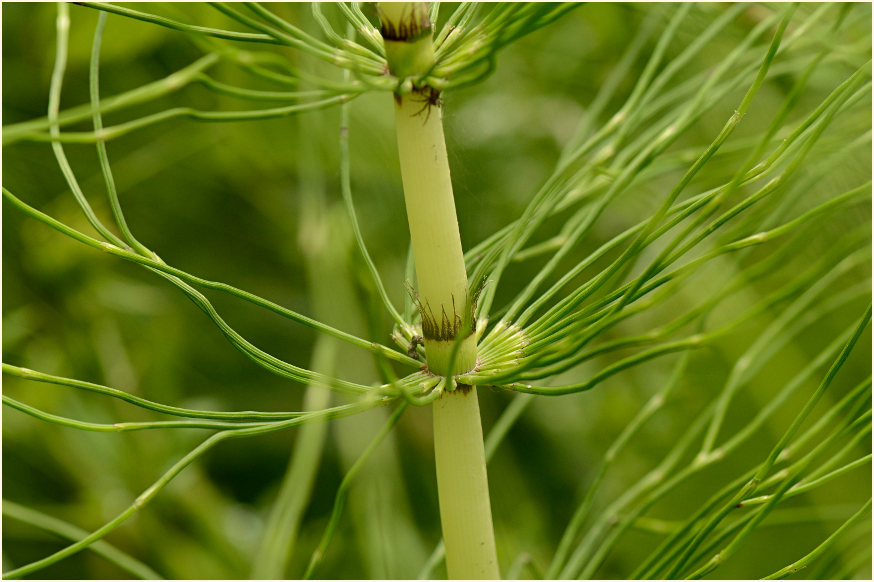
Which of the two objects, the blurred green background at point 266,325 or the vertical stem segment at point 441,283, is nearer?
the vertical stem segment at point 441,283

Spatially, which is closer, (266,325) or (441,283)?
(441,283)

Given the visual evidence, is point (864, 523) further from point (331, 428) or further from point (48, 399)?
point (48, 399)

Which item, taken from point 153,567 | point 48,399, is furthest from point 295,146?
point 153,567

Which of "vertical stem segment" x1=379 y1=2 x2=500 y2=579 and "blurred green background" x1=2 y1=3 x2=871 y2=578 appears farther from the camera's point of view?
"blurred green background" x1=2 y1=3 x2=871 y2=578

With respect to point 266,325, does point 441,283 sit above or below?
below
